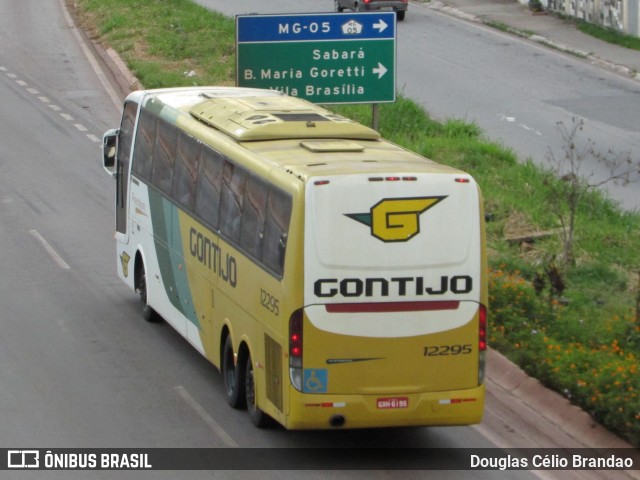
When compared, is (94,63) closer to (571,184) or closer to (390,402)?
(571,184)

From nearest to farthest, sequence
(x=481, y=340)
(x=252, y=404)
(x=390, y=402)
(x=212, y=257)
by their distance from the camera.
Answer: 1. (x=390, y=402)
2. (x=481, y=340)
3. (x=252, y=404)
4. (x=212, y=257)

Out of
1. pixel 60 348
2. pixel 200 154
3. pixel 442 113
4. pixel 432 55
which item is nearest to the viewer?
pixel 200 154

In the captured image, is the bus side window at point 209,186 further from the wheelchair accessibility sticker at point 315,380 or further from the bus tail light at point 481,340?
the bus tail light at point 481,340

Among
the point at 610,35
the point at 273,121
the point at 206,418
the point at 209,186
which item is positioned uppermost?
the point at 273,121

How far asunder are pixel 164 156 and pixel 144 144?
3.12 ft

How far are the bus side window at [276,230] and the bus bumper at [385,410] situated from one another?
1.22 m

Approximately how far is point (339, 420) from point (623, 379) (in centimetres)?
283

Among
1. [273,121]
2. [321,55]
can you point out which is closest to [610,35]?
[321,55]

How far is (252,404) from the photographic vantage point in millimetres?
13484

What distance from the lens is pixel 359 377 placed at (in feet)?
39.9

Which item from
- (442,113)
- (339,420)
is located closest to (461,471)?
(339,420)

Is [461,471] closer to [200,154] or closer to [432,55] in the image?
[200,154]

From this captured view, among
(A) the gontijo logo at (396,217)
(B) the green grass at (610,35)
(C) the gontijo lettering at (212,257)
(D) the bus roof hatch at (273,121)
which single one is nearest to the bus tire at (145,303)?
(C) the gontijo lettering at (212,257)

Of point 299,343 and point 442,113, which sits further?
point 442,113
